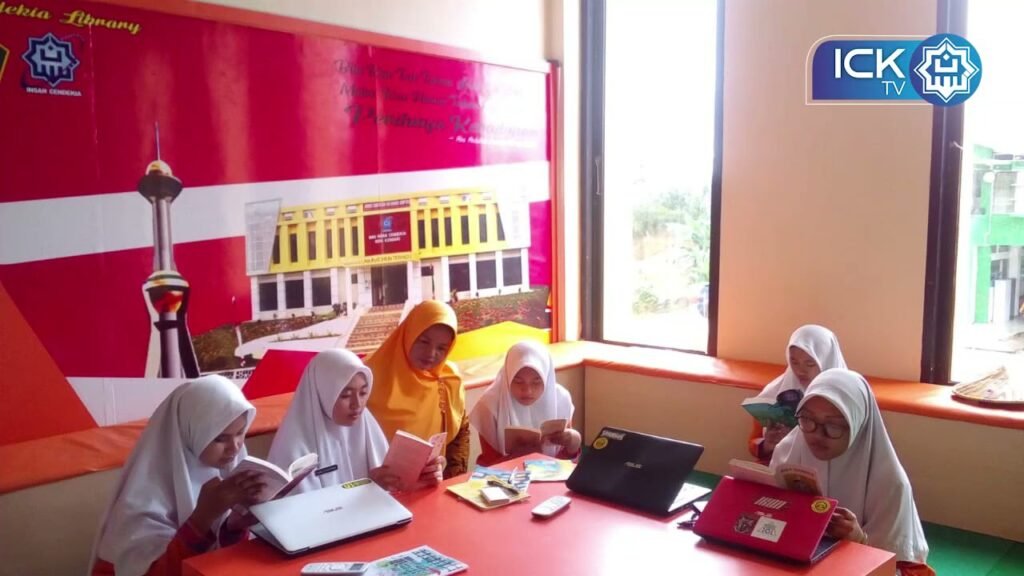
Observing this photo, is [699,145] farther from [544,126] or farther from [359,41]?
[359,41]

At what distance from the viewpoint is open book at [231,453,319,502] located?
2205mm

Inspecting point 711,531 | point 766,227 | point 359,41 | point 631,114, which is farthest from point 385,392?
point 631,114

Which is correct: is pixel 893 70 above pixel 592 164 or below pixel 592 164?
above

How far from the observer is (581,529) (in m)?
2.25

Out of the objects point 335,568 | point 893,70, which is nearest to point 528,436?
point 335,568

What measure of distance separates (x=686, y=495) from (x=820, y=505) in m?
0.45

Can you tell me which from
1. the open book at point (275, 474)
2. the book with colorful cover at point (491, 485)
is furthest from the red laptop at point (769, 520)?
the open book at point (275, 474)

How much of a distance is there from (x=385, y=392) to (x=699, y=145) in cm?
268

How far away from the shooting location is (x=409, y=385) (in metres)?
3.32

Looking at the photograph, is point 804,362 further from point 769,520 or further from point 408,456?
point 408,456

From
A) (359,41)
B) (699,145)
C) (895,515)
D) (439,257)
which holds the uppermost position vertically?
(359,41)

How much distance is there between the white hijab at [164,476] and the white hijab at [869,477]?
1.77 meters

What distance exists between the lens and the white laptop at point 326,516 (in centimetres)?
212

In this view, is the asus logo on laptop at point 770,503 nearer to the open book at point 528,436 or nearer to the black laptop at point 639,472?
the black laptop at point 639,472
